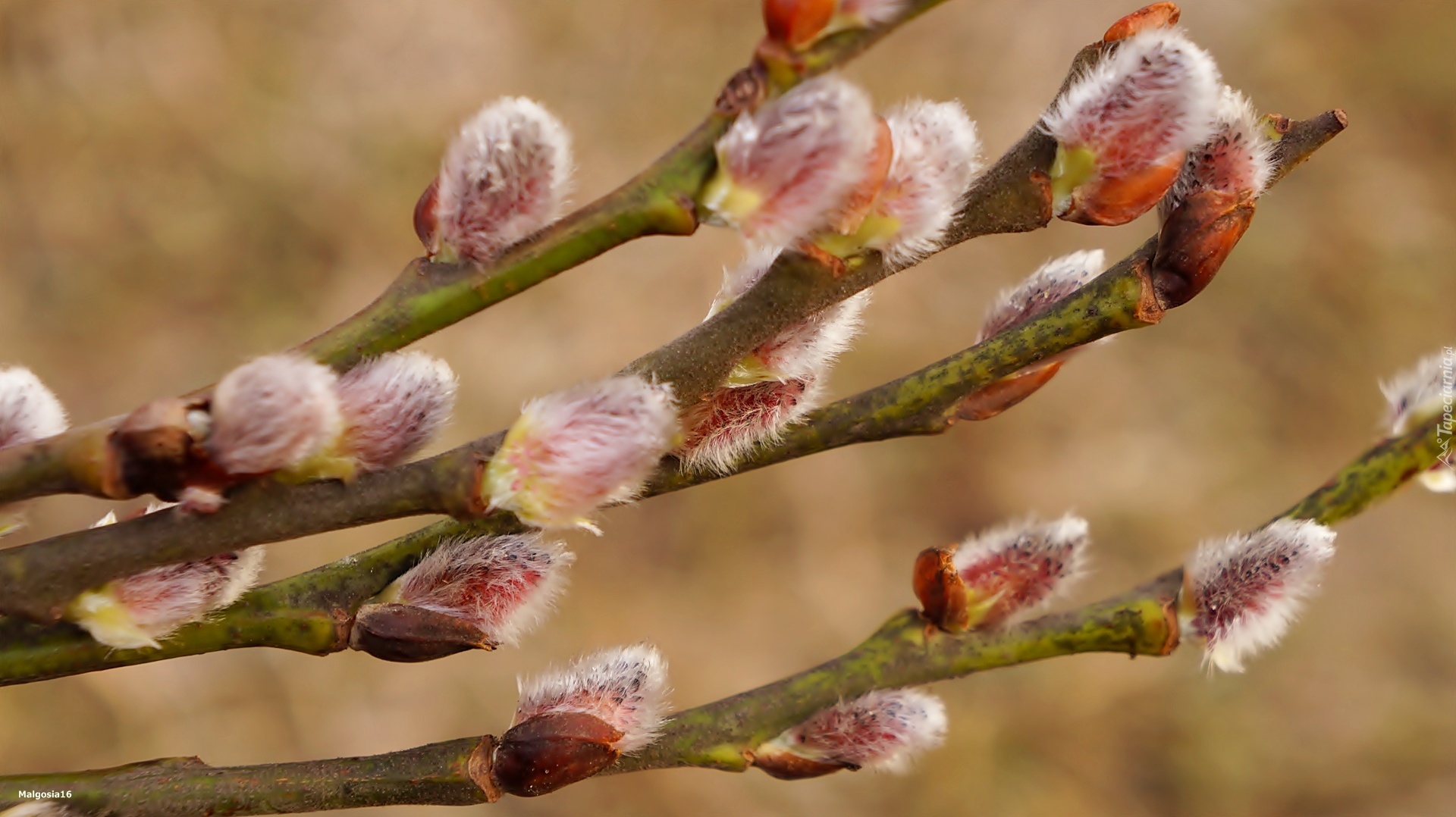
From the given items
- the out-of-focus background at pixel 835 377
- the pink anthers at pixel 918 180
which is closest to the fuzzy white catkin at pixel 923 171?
the pink anthers at pixel 918 180

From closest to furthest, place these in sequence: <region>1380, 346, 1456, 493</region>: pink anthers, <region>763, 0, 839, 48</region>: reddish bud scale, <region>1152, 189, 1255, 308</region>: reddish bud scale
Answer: <region>763, 0, 839, 48</region>: reddish bud scale, <region>1152, 189, 1255, 308</region>: reddish bud scale, <region>1380, 346, 1456, 493</region>: pink anthers

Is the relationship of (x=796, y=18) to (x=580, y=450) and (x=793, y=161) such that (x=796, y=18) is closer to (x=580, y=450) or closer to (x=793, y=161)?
(x=793, y=161)

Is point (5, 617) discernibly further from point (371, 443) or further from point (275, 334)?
point (275, 334)

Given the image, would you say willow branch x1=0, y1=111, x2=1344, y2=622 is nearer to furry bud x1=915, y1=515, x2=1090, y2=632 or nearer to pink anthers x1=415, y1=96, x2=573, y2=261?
pink anthers x1=415, y1=96, x2=573, y2=261

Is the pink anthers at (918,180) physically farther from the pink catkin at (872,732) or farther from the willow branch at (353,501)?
the pink catkin at (872,732)

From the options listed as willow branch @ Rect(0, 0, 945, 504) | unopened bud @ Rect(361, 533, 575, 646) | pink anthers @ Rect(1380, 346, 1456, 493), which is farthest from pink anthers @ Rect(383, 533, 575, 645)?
pink anthers @ Rect(1380, 346, 1456, 493)

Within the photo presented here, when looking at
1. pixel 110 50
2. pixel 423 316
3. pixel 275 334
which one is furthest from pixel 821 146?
pixel 110 50
